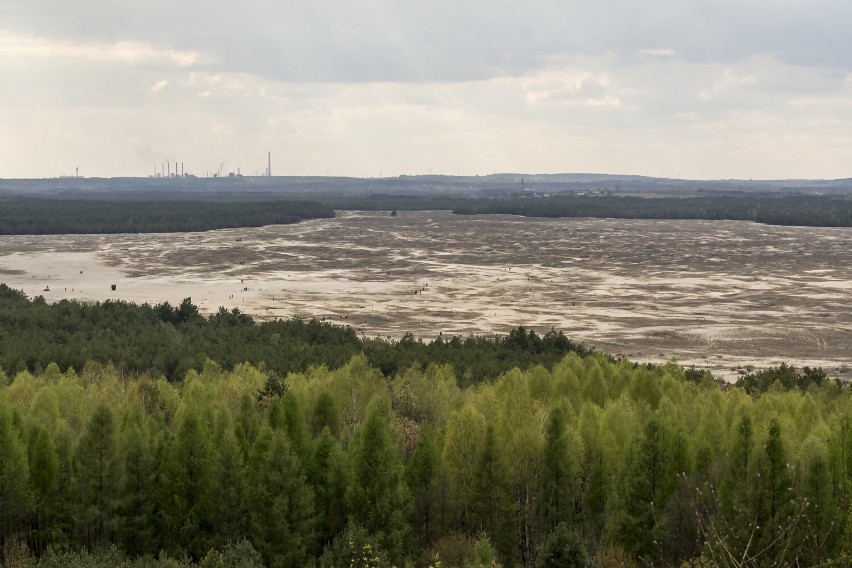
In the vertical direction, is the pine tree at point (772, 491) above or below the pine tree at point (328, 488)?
above

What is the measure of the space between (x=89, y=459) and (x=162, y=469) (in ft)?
10.1

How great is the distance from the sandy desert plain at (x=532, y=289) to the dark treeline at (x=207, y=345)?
10.6 m

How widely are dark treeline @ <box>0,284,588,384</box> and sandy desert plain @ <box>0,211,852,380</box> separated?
10635mm

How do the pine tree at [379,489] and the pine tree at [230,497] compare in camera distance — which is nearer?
the pine tree at [379,489]

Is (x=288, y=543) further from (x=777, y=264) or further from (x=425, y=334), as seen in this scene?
(x=777, y=264)

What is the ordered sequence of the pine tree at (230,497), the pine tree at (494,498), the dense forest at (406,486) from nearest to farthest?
the dense forest at (406,486) < the pine tree at (230,497) < the pine tree at (494,498)

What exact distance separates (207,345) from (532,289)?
203 ft

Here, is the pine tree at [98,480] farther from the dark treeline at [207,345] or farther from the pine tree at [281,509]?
the dark treeline at [207,345]

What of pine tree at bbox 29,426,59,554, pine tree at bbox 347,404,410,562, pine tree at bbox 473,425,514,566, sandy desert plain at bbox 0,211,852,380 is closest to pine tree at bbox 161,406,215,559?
pine tree at bbox 29,426,59,554

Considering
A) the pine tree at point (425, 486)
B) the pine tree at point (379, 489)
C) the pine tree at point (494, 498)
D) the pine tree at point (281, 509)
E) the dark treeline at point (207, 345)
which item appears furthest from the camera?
the dark treeline at point (207, 345)

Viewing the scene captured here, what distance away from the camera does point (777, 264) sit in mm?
166625

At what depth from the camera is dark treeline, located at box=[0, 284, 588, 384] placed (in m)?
77.9

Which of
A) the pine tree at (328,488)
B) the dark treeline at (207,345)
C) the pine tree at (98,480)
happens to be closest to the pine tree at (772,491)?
the pine tree at (328,488)

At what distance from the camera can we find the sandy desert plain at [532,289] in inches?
3964
